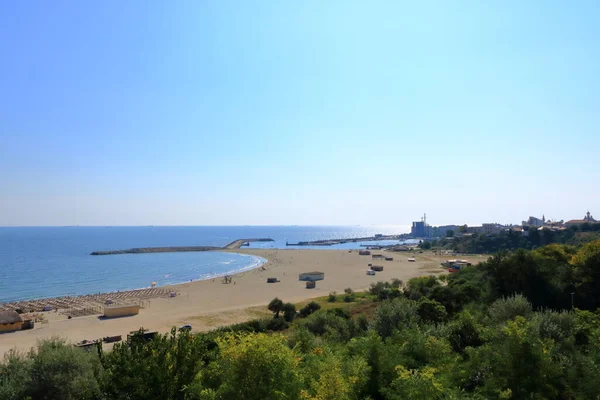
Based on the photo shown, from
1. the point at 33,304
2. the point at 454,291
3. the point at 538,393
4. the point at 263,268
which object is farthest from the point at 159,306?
the point at 538,393

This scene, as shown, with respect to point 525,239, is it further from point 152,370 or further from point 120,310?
point 152,370

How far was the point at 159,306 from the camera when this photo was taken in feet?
143

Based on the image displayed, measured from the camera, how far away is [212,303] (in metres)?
44.8

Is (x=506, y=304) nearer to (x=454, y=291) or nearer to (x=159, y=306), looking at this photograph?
(x=454, y=291)

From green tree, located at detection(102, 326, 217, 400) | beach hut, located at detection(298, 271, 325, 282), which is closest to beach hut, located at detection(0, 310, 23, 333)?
green tree, located at detection(102, 326, 217, 400)

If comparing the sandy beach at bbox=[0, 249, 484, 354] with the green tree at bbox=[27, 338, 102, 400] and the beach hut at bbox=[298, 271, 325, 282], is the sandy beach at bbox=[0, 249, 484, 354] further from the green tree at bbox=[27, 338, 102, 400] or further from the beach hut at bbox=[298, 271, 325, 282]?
the green tree at bbox=[27, 338, 102, 400]

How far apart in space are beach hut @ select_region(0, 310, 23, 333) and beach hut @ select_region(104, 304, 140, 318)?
7005 millimetres

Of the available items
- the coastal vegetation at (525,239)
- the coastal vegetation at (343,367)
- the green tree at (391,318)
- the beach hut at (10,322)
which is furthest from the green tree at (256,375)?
the coastal vegetation at (525,239)

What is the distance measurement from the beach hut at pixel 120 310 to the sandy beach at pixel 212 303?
107cm

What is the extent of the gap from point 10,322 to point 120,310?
8822 millimetres

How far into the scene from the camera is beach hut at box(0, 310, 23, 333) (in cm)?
3384

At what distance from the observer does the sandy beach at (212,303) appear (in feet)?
107

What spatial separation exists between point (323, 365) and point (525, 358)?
4901mm

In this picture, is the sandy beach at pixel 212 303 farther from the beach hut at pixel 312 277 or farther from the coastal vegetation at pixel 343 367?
the coastal vegetation at pixel 343 367
